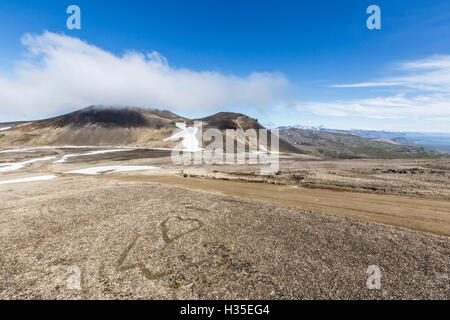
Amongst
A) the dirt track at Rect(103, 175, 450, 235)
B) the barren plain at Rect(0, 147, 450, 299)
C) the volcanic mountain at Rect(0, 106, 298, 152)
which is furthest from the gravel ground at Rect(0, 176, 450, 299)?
the volcanic mountain at Rect(0, 106, 298, 152)

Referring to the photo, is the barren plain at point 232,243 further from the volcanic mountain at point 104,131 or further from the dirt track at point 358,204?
the volcanic mountain at point 104,131

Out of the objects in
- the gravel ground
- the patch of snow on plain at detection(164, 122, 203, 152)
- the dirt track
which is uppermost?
the patch of snow on plain at detection(164, 122, 203, 152)

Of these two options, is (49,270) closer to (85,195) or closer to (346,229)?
(85,195)

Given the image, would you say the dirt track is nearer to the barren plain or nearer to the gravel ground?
the barren plain

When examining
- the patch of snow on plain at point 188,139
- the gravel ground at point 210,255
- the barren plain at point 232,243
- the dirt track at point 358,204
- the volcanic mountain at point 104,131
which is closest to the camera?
the gravel ground at point 210,255

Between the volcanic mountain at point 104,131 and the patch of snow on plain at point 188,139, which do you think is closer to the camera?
the patch of snow on plain at point 188,139

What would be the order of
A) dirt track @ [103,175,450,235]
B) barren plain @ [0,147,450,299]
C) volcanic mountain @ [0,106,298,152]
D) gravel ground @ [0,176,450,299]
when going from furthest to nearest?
volcanic mountain @ [0,106,298,152] → dirt track @ [103,175,450,235] → barren plain @ [0,147,450,299] → gravel ground @ [0,176,450,299]

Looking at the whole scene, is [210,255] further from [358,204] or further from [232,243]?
[358,204]

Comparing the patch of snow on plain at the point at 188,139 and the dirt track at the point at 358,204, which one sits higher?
the patch of snow on plain at the point at 188,139

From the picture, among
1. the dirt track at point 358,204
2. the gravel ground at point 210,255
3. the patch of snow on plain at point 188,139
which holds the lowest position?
the gravel ground at point 210,255

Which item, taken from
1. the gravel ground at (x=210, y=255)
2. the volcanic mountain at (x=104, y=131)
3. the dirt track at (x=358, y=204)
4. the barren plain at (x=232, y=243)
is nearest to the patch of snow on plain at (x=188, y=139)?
the volcanic mountain at (x=104, y=131)
